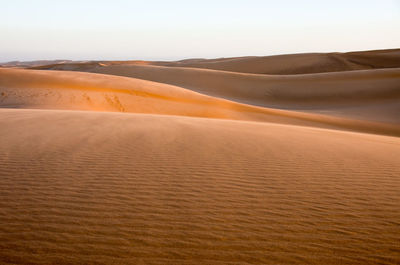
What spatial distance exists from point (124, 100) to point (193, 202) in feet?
39.4

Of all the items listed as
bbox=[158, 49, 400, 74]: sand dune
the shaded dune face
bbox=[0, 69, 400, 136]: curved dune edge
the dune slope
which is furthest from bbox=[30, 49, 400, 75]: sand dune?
bbox=[0, 69, 400, 136]: curved dune edge

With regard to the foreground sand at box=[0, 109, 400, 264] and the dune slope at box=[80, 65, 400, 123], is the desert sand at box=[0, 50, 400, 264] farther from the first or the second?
the dune slope at box=[80, 65, 400, 123]

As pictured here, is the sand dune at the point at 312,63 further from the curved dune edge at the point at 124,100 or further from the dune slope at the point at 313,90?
the curved dune edge at the point at 124,100

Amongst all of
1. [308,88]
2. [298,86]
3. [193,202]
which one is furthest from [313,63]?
[193,202]

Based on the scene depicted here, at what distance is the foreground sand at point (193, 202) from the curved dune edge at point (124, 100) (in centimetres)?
808

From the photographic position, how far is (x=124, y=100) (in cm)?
1466

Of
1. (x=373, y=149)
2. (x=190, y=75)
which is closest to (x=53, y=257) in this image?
(x=373, y=149)

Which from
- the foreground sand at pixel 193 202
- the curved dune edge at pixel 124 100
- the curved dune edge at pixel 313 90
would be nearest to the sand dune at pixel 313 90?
the curved dune edge at pixel 313 90

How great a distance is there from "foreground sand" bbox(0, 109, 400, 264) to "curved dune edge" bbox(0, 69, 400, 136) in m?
8.08

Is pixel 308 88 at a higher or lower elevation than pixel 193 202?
higher

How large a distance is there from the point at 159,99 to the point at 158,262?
13.9 metres

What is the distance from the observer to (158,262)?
229 cm

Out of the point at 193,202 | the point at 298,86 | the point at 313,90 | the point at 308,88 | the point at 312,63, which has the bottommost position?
the point at 193,202

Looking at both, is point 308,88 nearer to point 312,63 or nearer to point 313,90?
point 313,90
